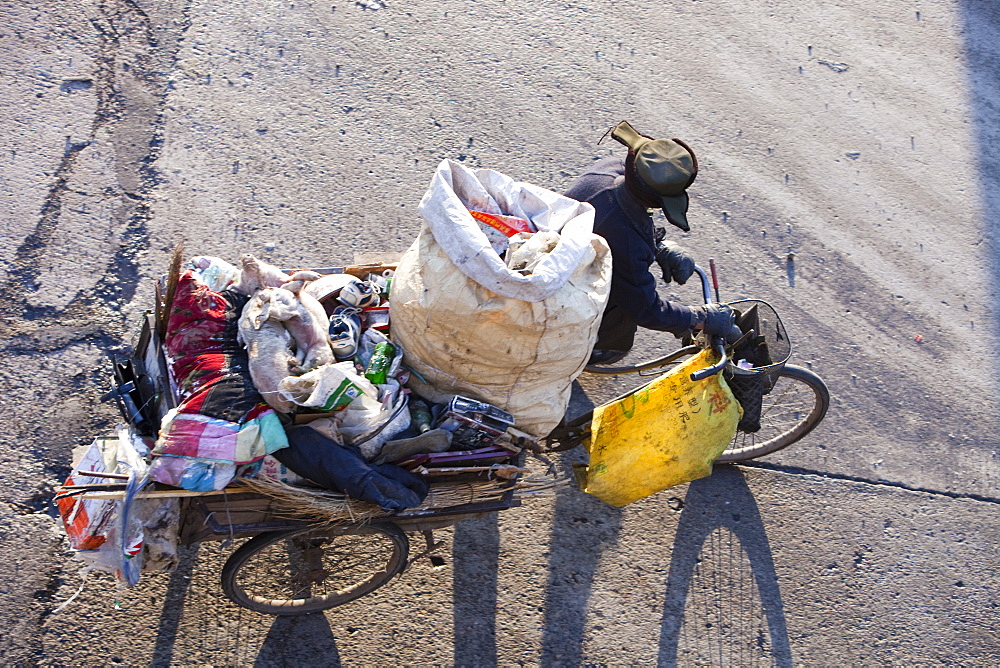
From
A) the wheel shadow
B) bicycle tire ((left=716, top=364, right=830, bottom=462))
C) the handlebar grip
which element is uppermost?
the handlebar grip

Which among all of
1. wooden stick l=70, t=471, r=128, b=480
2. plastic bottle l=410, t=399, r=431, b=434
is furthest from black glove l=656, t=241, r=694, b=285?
wooden stick l=70, t=471, r=128, b=480

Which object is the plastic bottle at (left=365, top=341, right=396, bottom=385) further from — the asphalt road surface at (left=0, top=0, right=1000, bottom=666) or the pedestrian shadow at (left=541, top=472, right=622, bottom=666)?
the pedestrian shadow at (left=541, top=472, right=622, bottom=666)

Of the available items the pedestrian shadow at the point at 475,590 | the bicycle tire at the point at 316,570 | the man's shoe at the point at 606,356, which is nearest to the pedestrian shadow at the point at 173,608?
the bicycle tire at the point at 316,570

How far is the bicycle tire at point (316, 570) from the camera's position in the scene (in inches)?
135

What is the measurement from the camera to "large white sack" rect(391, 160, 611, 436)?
2.82 metres

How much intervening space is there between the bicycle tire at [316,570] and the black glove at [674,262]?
192 centimetres

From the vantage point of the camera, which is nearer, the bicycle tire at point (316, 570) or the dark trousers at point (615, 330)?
the bicycle tire at point (316, 570)

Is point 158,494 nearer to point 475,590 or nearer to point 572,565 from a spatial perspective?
point 475,590

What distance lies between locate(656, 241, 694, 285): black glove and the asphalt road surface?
0.94 metres

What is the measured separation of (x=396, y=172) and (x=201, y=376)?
2844 mm

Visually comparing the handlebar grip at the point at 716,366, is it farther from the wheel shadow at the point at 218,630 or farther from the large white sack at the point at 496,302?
the wheel shadow at the point at 218,630

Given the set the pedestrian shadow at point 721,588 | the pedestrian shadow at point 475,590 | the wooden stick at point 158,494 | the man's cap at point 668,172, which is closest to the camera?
the wooden stick at point 158,494

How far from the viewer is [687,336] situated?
12.9ft

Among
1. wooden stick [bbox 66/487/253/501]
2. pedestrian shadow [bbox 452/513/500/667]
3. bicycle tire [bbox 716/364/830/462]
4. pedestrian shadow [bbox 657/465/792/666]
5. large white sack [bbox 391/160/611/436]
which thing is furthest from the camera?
bicycle tire [bbox 716/364/830/462]
